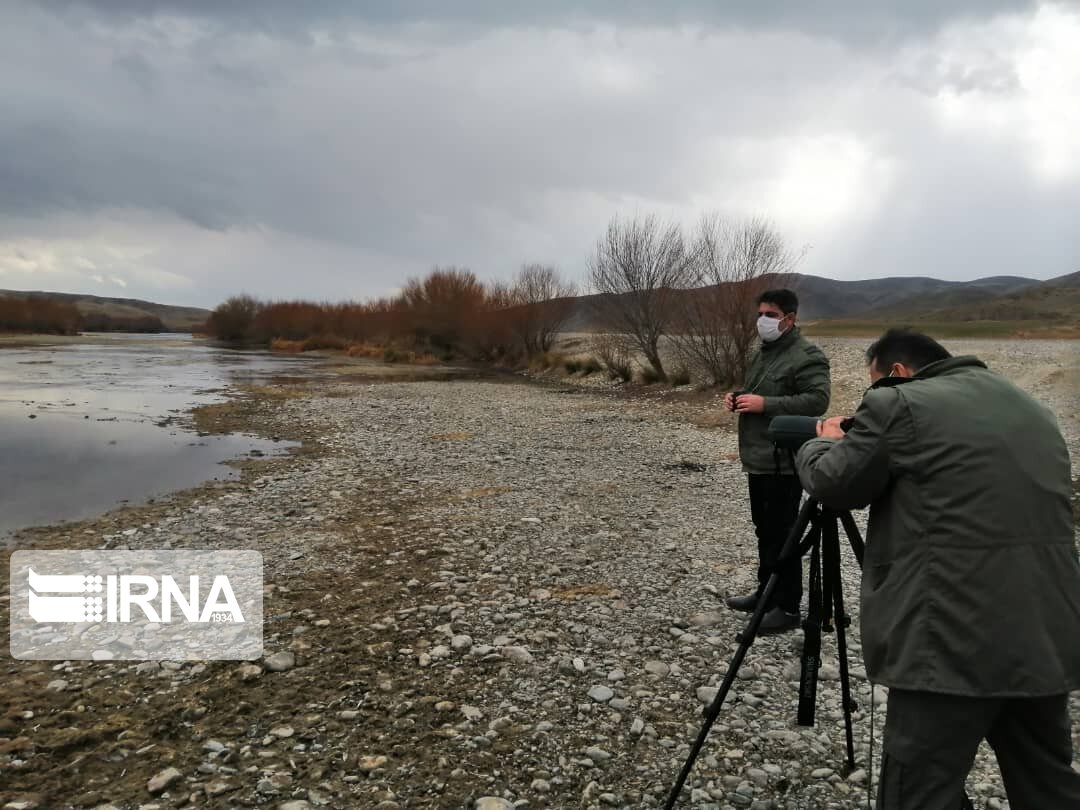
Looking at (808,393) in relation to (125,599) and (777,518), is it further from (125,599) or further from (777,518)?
(125,599)

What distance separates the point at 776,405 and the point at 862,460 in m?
2.51

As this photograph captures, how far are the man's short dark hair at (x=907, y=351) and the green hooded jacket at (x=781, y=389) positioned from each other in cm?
206

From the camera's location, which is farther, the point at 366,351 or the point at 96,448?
the point at 366,351

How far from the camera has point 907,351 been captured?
2.71m

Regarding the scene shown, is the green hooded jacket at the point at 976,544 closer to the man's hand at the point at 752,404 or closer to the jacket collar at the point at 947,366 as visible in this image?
the jacket collar at the point at 947,366

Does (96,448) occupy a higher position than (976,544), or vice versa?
(976,544)

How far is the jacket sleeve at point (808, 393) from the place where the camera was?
4871mm

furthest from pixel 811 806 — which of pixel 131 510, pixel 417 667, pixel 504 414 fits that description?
pixel 504 414

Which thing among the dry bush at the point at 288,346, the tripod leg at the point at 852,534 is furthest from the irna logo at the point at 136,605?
the dry bush at the point at 288,346

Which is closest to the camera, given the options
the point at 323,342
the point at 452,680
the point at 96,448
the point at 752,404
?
the point at 452,680

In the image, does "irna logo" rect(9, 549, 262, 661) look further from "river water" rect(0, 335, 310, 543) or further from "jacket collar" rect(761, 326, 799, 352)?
"jacket collar" rect(761, 326, 799, 352)

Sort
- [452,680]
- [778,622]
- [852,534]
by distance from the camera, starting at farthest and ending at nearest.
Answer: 1. [778,622]
2. [452,680]
3. [852,534]

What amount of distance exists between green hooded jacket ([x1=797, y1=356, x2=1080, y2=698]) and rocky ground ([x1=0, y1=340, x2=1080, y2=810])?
1690 millimetres

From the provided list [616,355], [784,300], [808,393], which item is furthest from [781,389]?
[616,355]
